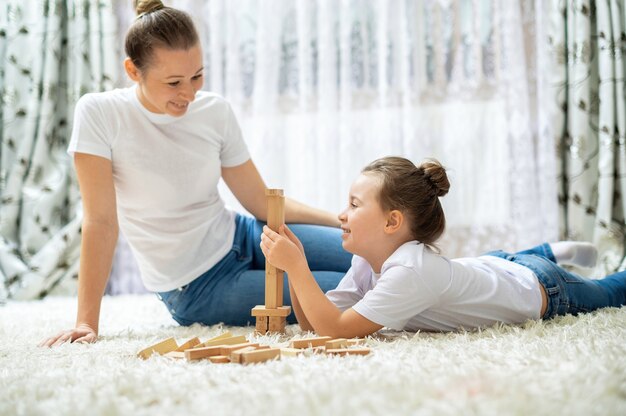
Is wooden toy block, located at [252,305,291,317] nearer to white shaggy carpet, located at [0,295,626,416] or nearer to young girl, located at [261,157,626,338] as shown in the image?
young girl, located at [261,157,626,338]

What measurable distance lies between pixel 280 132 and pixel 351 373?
2031 mm

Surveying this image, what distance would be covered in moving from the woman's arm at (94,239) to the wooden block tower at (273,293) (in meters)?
0.37

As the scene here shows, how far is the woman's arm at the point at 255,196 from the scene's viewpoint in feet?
6.21

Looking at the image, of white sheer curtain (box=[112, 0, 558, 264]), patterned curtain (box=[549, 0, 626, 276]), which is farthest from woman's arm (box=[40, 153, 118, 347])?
patterned curtain (box=[549, 0, 626, 276])

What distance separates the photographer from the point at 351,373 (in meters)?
0.96

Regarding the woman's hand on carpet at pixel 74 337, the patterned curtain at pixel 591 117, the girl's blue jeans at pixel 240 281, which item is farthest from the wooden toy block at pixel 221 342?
the patterned curtain at pixel 591 117

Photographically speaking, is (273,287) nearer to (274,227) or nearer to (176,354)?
(274,227)

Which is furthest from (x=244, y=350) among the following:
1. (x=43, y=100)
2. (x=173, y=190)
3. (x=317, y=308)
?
(x=43, y=100)

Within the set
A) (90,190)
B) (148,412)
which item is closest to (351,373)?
(148,412)

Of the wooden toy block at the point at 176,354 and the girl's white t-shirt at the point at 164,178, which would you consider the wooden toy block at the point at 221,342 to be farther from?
the girl's white t-shirt at the point at 164,178

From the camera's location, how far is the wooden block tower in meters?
1.46

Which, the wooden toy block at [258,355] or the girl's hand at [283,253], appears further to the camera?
the girl's hand at [283,253]

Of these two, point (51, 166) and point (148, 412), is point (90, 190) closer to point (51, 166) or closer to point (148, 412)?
point (148, 412)

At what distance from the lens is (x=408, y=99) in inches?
106
